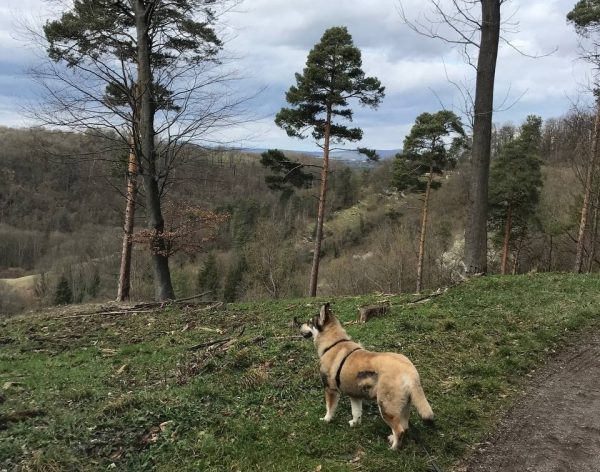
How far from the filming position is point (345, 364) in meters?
4.85

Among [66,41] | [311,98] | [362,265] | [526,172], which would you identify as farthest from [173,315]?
[362,265]

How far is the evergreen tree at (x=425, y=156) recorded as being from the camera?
32688 mm

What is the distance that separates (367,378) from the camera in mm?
4605

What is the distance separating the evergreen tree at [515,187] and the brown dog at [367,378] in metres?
32.5

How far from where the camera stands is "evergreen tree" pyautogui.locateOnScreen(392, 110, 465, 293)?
32.7 m

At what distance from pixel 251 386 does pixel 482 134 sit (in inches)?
355

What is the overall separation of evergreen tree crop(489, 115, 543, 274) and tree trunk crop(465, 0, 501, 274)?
24.2 m

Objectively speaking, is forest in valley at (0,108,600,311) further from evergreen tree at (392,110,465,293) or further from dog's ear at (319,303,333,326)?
dog's ear at (319,303,333,326)

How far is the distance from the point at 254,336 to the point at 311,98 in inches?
711

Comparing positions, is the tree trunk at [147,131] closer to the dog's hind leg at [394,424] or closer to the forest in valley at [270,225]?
the forest in valley at [270,225]

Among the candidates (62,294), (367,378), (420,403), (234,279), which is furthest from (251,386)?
(62,294)

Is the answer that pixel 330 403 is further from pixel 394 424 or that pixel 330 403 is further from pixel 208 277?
pixel 208 277

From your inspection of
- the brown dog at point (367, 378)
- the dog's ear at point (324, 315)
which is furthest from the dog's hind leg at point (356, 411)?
the dog's ear at point (324, 315)

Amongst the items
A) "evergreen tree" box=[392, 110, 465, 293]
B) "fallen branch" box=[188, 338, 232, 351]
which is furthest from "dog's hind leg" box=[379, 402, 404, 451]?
"evergreen tree" box=[392, 110, 465, 293]
